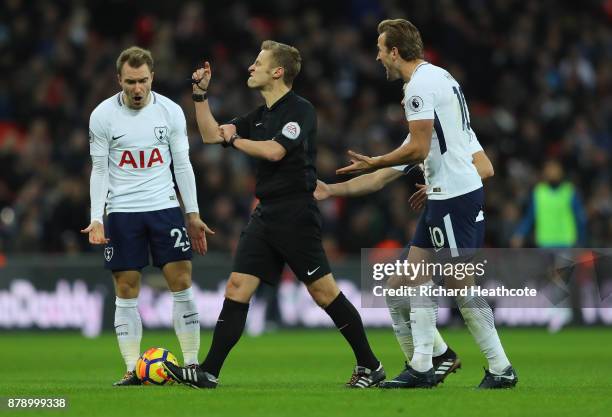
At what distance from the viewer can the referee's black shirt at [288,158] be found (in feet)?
29.2

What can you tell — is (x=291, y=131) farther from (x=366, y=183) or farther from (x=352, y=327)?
(x=352, y=327)

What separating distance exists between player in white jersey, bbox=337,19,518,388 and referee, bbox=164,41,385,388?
1.68ft

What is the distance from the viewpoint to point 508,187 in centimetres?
2033

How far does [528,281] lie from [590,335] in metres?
1.06

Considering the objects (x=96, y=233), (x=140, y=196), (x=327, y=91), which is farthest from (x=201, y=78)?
(x=327, y=91)

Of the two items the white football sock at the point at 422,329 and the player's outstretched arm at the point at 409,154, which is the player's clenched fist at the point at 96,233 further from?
the white football sock at the point at 422,329

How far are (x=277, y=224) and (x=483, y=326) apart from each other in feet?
5.14

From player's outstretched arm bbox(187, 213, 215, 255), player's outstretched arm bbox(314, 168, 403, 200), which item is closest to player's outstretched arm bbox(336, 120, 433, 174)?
player's outstretched arm bbox(314, 168, 403, 200)

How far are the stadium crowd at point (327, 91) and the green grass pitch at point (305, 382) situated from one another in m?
3.06

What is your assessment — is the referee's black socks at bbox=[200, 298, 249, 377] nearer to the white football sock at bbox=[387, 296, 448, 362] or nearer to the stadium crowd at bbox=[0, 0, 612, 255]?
the white football sock at bbox=[387, 296, 448, 362]

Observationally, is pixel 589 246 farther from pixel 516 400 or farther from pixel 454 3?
pixel 516 400

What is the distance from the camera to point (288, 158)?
891cm

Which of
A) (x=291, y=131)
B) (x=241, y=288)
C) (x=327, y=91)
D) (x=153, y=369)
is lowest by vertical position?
(x=153, y=369)

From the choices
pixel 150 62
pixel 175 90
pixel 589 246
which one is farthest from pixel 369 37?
pixel 150 62
